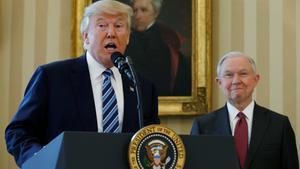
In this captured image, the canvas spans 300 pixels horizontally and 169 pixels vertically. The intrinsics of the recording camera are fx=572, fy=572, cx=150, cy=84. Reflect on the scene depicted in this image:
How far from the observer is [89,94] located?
262 cm

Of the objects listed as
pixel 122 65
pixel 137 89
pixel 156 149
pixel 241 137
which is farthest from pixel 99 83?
pixel 241 137

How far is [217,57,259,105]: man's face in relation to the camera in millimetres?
3754

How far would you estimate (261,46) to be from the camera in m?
4.59

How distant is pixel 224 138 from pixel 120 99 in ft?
2.76

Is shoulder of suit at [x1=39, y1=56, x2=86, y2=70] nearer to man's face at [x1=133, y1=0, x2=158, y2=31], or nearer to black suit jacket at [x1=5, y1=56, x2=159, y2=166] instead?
black suit jacket at [x1=5, y1=56, x2=159, y2=166]

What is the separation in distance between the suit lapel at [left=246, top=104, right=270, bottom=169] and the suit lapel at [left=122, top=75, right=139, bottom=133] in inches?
45.6

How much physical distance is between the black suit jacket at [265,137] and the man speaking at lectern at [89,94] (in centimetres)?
99

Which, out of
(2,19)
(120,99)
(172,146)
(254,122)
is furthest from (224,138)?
(2,19)

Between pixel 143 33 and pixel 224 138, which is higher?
pixel 143 33

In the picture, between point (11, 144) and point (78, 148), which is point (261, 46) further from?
point (78, 148)

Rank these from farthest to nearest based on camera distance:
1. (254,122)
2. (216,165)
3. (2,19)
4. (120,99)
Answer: (2,19), (254,122), (120,99), (216,165)

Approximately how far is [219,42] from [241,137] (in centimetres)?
117

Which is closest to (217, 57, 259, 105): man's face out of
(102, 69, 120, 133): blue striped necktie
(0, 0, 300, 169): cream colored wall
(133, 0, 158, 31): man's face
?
(0, 0, 300, 169): cream colored wall

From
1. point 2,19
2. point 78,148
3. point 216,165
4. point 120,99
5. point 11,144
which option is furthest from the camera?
point 2,19
